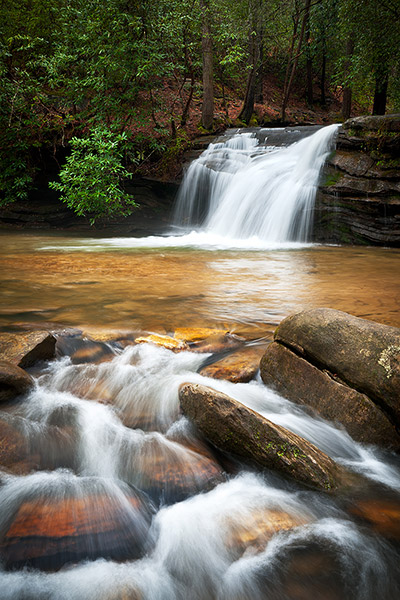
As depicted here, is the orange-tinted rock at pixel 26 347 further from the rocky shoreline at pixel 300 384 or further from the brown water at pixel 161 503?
the brown water at pixel 161 503

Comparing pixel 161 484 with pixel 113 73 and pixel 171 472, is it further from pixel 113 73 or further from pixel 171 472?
pixel 113 73

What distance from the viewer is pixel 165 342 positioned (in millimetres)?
3865

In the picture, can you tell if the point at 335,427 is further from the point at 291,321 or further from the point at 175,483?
the point at 175,483

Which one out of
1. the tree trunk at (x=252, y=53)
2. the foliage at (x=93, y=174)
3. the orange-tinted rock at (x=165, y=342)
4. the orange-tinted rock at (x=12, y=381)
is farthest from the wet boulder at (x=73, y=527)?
the tree trunk at (x=252, y=53)

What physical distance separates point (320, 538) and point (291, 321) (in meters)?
1.64

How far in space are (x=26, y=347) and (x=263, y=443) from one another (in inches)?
83.5

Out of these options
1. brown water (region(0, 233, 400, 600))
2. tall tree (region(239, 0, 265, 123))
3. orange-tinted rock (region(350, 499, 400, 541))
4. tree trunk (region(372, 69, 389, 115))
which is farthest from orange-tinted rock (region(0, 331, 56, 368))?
tall tree (region(239, 0, 265, 123))

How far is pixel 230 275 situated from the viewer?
6949 millimetres

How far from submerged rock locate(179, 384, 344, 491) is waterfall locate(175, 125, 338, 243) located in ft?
31.3

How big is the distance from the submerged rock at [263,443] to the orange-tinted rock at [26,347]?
5.27 feet

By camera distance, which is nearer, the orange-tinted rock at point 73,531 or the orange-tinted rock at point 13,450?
the orange-tinted rock at point 73,531

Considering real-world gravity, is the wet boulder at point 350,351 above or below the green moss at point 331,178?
below

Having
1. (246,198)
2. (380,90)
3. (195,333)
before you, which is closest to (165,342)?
(195,333)

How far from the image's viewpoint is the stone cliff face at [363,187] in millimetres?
10250
